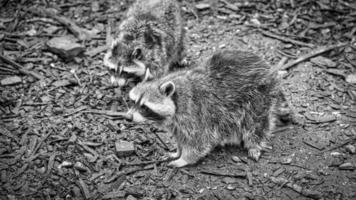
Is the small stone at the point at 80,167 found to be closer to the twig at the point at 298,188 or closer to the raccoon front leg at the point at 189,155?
the raccoon front leg at the point at 189,155

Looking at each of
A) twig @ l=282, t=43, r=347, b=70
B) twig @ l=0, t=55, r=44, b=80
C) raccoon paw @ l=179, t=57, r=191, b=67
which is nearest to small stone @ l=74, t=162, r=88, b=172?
twig @ l=0, t=55, r=44, b=80

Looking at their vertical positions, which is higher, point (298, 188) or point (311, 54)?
point (311, 54)

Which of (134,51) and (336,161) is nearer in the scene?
(336,161)

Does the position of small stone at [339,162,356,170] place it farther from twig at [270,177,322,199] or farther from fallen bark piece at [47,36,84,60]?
fallen bark piece at [47,36,84,60]

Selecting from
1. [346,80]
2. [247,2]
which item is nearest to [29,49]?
[247,2]

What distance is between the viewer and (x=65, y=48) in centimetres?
667

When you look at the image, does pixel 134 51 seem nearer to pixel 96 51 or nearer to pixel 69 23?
pixel 96 51

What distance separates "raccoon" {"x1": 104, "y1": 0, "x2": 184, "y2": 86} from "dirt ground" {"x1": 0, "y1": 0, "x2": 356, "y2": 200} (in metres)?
0.40

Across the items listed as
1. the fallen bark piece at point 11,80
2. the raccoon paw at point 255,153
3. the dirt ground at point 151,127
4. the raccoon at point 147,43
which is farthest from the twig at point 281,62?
the fallen bark piece at point 11,80

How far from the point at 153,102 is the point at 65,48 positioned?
97.7 inches

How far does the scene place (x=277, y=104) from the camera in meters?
5.32

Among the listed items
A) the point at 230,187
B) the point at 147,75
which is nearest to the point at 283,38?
the point at 147,75

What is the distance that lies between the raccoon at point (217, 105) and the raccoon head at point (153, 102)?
1 cm

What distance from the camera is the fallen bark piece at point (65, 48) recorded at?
6.67 m
